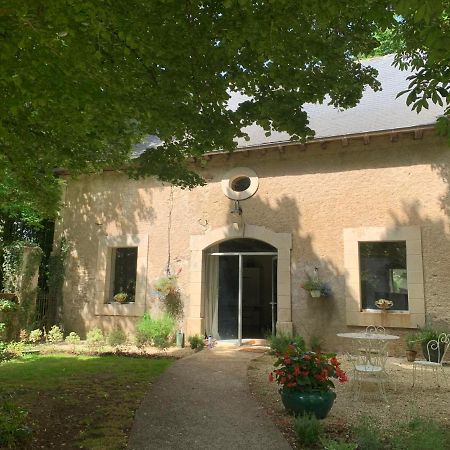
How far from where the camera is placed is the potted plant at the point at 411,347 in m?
8.74

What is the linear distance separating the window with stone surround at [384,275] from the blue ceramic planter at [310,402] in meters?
4.94

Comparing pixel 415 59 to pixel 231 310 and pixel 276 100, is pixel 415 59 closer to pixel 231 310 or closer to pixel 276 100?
pixel 276 100

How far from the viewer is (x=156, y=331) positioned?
10.4 meters

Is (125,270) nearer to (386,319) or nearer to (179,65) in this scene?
(386,319)

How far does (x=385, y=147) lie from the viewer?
9711 mm

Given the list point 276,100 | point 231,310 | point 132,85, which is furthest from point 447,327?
→ point 132,85

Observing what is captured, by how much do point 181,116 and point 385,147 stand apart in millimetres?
6064

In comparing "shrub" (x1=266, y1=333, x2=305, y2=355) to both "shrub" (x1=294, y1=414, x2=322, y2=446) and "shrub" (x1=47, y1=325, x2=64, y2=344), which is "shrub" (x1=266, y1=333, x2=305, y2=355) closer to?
"shrub" (x1=294, y1=414, x2=322, y2=446)

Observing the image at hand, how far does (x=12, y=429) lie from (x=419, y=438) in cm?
343

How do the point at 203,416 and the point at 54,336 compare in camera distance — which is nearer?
the point at 203,416

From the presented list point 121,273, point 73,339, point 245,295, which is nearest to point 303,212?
point 245,295

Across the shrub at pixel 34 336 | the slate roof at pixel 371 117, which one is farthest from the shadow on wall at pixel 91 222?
the slate roof at pixel 371 117

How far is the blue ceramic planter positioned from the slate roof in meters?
6.43

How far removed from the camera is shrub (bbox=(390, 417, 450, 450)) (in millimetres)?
3521
